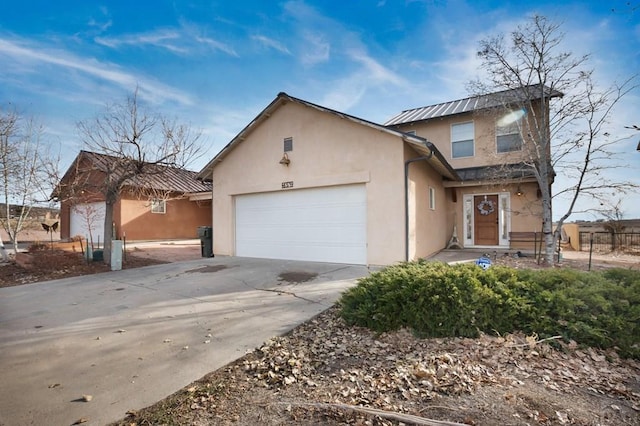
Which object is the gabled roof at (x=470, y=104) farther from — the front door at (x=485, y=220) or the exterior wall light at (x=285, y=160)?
the exterior wall light at (x=285, y=160)

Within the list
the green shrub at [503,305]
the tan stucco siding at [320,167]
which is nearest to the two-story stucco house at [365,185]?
the tan stucco siding at [320,167]

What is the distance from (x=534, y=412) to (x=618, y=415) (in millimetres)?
639

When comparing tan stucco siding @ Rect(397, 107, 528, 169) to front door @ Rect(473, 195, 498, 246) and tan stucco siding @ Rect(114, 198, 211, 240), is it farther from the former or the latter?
tan stucco siding @ Rect(114, 198, 211, 240)

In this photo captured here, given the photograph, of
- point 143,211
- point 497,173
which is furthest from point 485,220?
point 143,211

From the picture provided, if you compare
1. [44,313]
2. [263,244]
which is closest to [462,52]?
[263,244]

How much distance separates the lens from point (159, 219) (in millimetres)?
17859

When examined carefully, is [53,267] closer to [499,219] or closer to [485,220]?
[485,220]

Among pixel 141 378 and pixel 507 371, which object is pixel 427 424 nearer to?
pixel 507 371

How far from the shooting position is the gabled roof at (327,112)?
782 centimetres

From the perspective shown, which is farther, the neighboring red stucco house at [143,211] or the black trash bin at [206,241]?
the neighboring red stucco house at [143,211]

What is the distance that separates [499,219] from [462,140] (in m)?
3.55

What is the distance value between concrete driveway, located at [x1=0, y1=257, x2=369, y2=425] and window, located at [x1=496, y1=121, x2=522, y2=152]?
27.4ft

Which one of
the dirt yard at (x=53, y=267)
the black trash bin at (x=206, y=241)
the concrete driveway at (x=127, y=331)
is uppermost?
the black trash bin at (x=206, y=241)

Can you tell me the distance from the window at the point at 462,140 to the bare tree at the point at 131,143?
10.4 m
